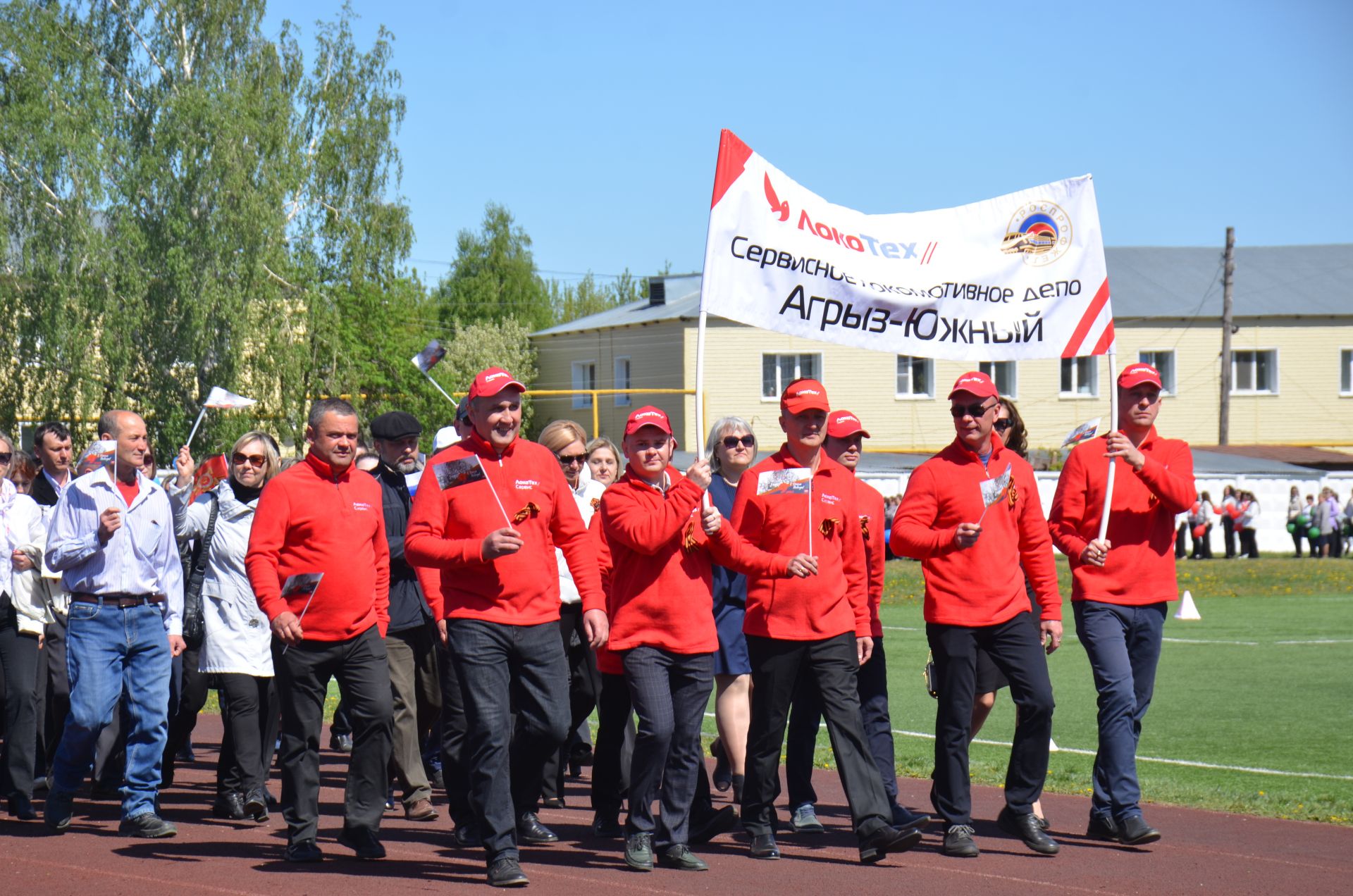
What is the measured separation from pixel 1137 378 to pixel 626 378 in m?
49.9

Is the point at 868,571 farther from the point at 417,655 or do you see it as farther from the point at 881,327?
the point at 417,655

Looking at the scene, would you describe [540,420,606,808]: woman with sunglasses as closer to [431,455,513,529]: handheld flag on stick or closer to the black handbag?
[431,455,513,529]: handheld flag on stick

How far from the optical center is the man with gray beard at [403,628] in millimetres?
8383

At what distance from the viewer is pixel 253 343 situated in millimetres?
38875

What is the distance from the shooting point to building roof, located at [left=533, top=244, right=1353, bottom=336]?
55.2m

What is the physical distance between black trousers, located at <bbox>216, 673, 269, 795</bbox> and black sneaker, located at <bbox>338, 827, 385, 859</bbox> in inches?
50.9

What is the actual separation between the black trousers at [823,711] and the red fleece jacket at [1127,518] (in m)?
1.30

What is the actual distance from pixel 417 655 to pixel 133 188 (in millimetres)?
31372

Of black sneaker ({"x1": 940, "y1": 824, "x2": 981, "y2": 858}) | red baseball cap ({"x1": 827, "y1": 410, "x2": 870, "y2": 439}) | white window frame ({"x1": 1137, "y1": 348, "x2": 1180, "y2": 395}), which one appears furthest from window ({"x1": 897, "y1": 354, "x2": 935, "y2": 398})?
black sneaker ({"x1": 940, "y1": 824, "x2": 981, "y2": 858})

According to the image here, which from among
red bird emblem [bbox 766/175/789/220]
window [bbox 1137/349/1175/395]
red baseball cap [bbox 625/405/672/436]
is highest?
window [bbox 1137/349/1175/395]

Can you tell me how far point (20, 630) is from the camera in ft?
27.6

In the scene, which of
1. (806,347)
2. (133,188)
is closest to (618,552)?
(133,188)

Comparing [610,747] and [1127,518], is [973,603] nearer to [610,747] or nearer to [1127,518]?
[1127,518]

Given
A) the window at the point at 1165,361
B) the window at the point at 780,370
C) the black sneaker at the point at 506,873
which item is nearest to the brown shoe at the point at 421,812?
the black sneaker at the point at 506,873
